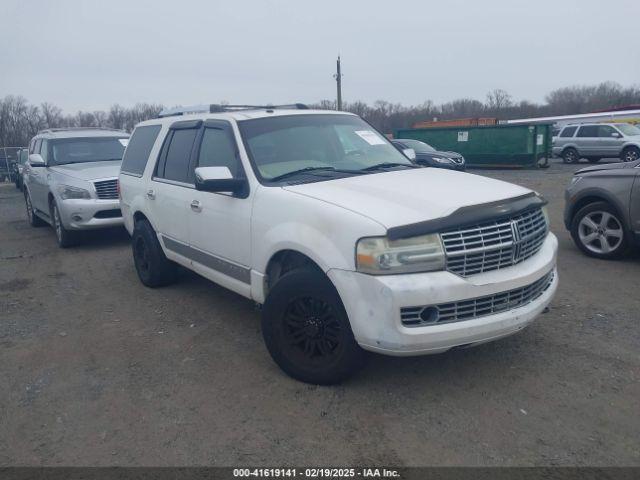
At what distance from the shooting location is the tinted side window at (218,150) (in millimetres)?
4578

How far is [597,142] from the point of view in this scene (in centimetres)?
2292

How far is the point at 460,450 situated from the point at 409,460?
29 centimetres

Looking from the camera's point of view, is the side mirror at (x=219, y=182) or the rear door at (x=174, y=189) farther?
the rear door at (x=174, y=189)

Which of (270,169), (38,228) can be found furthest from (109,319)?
(38,228)

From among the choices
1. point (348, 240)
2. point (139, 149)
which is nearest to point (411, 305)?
point (348, 240)

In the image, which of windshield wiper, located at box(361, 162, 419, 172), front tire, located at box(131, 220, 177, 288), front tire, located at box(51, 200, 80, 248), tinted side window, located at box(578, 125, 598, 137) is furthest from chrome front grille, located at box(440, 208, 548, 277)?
tinted side window, located at box(578, 125, 598, 137)

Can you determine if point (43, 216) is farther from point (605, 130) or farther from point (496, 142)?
point (605, 130)

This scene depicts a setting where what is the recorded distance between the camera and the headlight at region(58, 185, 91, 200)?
8500mm

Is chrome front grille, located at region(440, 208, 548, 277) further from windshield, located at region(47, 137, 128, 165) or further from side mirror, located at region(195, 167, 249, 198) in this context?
windshield, located at region(47, 137, 128, 165)

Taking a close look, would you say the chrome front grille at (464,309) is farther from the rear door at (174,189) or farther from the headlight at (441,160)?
the headlight at (441,160)

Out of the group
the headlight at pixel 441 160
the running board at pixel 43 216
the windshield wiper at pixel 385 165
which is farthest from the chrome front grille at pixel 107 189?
the headlight at pixel 441 160

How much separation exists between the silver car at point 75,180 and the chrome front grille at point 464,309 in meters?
6.56

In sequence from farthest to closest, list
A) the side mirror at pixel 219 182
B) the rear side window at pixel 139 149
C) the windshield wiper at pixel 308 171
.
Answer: the rear side window at pixel 139 149 → the windshield wiper at pixel 308 171 → the side mirror at pixel 219 182

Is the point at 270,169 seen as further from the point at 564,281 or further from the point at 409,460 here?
the point at 564,281
